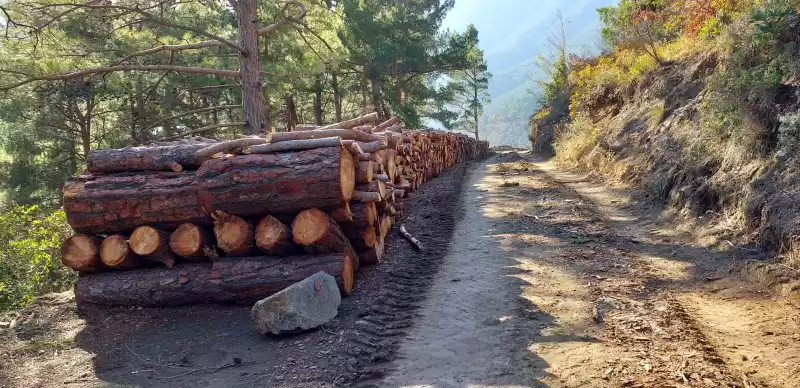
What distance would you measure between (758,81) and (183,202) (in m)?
6.79

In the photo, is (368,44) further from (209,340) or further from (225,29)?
(209,340)

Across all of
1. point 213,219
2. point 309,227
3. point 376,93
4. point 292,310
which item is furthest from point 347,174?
point 376,93

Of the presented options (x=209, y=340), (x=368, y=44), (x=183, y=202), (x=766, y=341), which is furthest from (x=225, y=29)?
(x=766, y=341)

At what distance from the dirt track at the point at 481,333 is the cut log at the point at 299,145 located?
58.7 inches

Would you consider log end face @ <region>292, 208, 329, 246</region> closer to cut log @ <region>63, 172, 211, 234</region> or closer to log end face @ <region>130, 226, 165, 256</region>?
cut log @ <region>63, 172, 211, 234</region>

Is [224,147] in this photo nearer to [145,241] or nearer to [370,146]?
[145,241]

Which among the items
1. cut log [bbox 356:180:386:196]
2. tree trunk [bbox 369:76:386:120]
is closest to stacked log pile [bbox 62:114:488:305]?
cut log [bbox 356:180:386:196]

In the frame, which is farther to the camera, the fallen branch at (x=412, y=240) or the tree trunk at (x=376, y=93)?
the tree trunk at (x=376, y=93)

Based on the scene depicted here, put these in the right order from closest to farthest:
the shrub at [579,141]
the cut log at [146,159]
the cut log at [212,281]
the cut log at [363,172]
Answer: the cut log at [212,281] < the cut log at [146,159] < the cut log at [363,172] < the shrub at [579,141]

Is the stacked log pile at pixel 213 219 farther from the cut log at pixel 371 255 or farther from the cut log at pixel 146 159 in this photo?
the cut log at pixel 371 255

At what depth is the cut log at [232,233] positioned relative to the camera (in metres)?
4.66

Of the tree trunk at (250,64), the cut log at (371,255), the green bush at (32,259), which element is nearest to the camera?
the cut log at (371,255)

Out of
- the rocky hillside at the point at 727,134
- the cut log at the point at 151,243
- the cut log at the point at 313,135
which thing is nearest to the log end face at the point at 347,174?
the cut log at the point at 313,135

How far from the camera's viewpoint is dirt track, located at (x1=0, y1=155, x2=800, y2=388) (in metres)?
3.07
